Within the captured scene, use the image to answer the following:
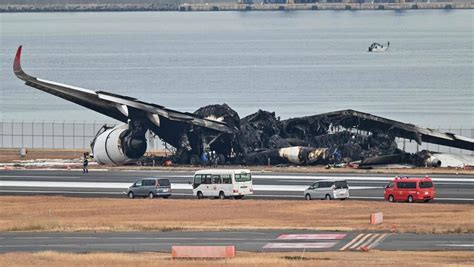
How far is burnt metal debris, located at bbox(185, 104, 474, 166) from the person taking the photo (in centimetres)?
11194

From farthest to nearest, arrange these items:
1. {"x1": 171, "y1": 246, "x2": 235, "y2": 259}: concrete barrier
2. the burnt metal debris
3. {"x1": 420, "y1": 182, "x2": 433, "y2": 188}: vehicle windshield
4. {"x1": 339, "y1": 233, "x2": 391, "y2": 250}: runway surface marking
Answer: the burnt metal debris < {"x1": 420, "y1": 182, "x2": 433, "y2": 188}: vehicle windshield < {"x1": 339, "y1": 233, "x2": 391, "y2": 250}: runway surface marking < {"x1": 171, "y1": 246, "x2": 235, "y2": 259}: concrete barrier

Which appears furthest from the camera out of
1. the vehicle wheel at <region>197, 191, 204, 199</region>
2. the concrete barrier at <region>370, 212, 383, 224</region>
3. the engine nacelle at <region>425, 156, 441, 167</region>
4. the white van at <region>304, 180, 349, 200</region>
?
the engine nacelle at <region>425, 156, 441, 167</region>

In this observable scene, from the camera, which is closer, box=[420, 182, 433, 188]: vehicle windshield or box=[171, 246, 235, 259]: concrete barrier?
box=[171, 246, 235, 259]: concrete barrier

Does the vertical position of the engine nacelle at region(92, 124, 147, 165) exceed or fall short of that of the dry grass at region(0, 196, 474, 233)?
it exceeds it

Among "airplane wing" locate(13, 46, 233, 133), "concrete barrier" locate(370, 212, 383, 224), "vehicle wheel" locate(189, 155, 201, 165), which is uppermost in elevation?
"airplane wing" locate(13, 46, 233, 133)

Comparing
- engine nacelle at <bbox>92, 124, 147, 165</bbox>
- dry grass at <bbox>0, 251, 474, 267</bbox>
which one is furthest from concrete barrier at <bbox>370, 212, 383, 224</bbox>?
engine nacelle at <bbox>92, 124, 147, 165</bbox>

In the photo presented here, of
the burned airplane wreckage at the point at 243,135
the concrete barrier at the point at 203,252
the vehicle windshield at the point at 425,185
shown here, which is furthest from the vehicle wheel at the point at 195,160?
the concrete barrier at the point at 203,252

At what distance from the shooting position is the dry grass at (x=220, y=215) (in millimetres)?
69250

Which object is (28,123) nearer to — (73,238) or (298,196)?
(298,196)

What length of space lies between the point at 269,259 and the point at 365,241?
25.2 feet

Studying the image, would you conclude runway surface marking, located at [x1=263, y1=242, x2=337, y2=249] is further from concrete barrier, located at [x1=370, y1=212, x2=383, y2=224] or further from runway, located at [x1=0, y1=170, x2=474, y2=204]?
runway, located at [x1=0, y1=170, x2=474, y2=204]

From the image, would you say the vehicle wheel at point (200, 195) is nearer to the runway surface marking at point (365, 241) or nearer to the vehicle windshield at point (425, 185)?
the vehicle windshield at point (425, 185)

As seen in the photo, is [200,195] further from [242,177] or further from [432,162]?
[432,162]

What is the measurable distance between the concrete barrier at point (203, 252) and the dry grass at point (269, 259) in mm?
514
